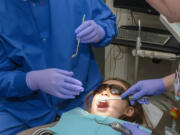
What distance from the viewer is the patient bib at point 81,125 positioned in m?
1.40

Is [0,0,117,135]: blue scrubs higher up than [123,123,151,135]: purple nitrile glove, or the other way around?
[0,0,117,135]: blue scrubs

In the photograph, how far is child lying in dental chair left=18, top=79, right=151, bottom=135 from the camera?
141 centimetres

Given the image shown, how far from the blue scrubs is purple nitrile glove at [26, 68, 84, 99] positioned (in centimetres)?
6

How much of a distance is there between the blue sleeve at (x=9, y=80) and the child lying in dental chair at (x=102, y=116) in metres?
0.28

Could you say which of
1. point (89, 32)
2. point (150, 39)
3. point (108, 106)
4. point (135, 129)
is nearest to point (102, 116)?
point (108, 106)

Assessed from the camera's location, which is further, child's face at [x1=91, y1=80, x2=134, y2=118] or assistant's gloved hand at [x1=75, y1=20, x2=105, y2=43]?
child's face at [x1=91, y1=80, x2=134, y2=118]

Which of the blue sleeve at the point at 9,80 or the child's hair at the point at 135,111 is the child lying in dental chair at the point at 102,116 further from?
the blue sleeve at the point at 9,80

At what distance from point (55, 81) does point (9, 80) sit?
0.27 metres

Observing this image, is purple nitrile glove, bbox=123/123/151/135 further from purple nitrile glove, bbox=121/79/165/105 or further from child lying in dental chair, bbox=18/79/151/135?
purple nitrile glove, bbox=121/79/165/105

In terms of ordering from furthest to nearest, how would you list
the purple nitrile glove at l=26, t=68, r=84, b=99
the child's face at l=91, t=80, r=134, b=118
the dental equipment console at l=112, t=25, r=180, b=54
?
the dental equipment console at l=112, t=25, r=180, b=54 < the child's face at l=91, t=80, r=134, b=118 < the purple nitrile glove at l=26, t=68, r=84, b=99

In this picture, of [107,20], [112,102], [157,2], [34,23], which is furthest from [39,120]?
[157,2]

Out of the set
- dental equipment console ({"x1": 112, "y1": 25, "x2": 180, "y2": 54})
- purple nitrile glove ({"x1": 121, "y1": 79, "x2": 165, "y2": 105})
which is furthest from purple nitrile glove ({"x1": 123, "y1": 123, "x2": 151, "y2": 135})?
dental equipment console ({"x1": 112, "y1": 25, "x2": 180, "y2": 54})

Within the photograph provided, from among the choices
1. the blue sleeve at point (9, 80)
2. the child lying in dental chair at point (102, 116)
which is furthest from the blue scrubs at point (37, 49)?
the child lying in dental chair at point (102, 116)

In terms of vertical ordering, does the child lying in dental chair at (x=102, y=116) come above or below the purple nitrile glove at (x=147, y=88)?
below
